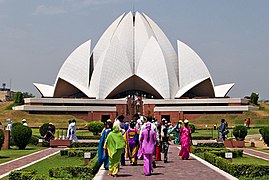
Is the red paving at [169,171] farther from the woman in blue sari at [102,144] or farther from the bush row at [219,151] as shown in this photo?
the bush row at [219,151]

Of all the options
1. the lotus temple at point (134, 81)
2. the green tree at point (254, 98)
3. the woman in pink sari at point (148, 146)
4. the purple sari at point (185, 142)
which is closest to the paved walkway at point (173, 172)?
the woman in pink sari at point (148, 146)

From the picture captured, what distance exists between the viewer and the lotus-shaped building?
44.0 m

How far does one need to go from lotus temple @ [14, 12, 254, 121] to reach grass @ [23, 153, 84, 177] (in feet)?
90.7

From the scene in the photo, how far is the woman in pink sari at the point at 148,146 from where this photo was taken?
8344 mm

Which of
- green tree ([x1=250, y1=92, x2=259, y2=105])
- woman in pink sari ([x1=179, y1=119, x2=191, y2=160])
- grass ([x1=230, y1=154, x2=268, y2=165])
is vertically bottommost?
grass ([x1=230, y1=154, x2=268, y2=165])

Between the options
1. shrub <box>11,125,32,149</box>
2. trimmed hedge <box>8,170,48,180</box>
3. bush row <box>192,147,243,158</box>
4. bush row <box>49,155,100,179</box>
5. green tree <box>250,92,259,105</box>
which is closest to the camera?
trimmed hedge <box>8,170,48,180</box>

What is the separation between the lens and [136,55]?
47156 mm

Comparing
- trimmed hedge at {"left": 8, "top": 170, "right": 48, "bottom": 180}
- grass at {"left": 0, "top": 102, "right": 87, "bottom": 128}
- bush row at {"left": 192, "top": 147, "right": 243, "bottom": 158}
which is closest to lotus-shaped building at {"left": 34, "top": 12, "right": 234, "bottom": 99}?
grass at {"left": 0, "top": 102, "right": 87, "bottom": 128}

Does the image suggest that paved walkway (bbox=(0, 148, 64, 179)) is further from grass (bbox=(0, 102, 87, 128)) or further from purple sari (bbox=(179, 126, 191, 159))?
grass (bbox=(0, 102, 87, 128))

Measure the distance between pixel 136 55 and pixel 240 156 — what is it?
3461cm

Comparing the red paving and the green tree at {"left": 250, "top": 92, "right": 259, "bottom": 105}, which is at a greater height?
the green tree at {"left": 250, "top": 92, "right": 259, "bottom": 105}

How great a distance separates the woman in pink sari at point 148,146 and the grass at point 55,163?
7.17 feet

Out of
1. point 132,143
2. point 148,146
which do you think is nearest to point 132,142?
point 132,143

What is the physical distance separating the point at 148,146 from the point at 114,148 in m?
0.72
